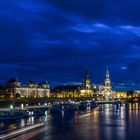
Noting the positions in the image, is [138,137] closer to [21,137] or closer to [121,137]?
[121,137]

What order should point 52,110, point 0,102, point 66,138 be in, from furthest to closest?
point 0,102
point 52,110
point 66,138

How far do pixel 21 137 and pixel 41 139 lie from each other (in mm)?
3513

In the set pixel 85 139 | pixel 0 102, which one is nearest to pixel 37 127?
pixel 85 139

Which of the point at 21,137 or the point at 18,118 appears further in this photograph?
the point at 18,118

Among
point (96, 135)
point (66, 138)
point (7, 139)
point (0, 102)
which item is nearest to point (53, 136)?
point (66, 138)

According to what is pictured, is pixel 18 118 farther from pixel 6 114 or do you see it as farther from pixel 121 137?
pixel 121 137

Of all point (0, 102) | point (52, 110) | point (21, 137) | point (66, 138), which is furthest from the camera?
point (0, 102)

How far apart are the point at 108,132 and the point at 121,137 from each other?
7.58 meters

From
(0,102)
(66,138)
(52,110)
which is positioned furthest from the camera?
(0,102)

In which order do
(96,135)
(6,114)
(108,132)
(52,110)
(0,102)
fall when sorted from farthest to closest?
(0,102), (52,110), (6,114), (108,132), (96,135)

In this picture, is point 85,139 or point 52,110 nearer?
point 85,139

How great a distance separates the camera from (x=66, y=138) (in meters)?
63.3

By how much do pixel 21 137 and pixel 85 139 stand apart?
33.1ft

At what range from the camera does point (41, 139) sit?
201ft
